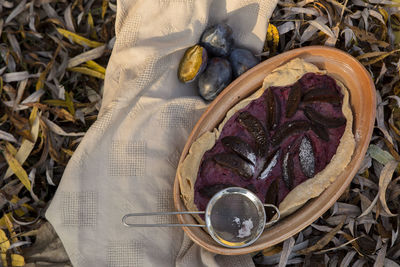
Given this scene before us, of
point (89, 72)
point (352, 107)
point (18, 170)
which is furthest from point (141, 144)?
point (352, 107)

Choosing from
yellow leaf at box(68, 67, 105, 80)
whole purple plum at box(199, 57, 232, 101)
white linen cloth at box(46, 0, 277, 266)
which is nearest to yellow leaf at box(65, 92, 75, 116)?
yellow leaf at box(68, 67, 105, 80)

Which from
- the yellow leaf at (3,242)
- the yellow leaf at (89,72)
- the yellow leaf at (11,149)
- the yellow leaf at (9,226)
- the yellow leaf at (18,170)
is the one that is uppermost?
the yellow leaf at (89,72)

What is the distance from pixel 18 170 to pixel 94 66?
0.63m

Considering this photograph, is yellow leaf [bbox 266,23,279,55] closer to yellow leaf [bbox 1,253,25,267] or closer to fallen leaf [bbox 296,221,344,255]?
fallen leaf [bbox 296,221,344,255]

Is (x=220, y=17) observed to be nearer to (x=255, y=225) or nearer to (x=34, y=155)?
(x=255, y=225)

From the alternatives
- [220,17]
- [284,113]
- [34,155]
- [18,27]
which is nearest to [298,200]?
[284,113]

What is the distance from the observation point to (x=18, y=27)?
210cm

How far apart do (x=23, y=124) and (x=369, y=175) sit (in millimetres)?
1686

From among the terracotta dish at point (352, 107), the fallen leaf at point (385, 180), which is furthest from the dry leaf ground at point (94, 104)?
the terracotta dish at point (352, 107)

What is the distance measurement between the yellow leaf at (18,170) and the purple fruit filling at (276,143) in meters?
0.89

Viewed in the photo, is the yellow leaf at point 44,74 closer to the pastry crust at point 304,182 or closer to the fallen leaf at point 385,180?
the pastry crust at point 304,182

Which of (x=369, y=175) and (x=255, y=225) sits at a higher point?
(x=255, y=225)

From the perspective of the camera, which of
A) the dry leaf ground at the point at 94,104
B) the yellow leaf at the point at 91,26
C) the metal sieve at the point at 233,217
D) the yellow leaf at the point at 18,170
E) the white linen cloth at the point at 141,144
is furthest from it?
the yellow leaf at the point at 91,26

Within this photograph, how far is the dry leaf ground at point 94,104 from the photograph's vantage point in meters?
1.81
